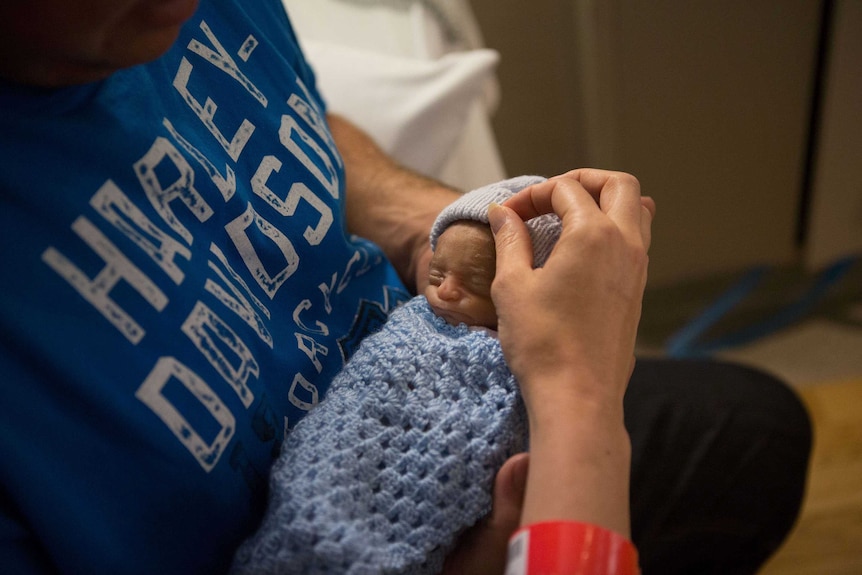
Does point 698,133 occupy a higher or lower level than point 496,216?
lower

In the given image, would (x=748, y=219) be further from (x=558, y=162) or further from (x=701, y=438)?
(x=701, y=438)

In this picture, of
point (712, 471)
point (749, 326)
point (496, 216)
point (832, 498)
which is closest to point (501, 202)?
point (496, 216)

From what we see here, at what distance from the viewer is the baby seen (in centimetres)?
55

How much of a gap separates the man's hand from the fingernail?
0.21m

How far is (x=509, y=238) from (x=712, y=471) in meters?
0.52

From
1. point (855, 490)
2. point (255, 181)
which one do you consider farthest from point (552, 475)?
point (855, 490)

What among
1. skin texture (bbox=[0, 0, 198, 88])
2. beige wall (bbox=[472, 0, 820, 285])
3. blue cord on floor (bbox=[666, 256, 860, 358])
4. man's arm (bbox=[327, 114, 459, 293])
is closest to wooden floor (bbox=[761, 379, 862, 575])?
blue cord on floor (bbox=[666, 256, 860, 358])

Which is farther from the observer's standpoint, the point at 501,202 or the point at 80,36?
the point at 501,202

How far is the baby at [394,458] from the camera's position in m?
0.55

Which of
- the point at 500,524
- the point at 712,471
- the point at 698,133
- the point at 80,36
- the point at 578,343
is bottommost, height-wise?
the point at 712,471

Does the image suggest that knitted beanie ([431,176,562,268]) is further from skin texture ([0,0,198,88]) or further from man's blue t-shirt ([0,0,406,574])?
skin texture ([0,0,198,88])

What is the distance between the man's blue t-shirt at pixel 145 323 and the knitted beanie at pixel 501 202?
6.4 inches

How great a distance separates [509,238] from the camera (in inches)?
25.5

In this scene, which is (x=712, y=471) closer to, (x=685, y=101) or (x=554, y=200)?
(x=554, y=200)
